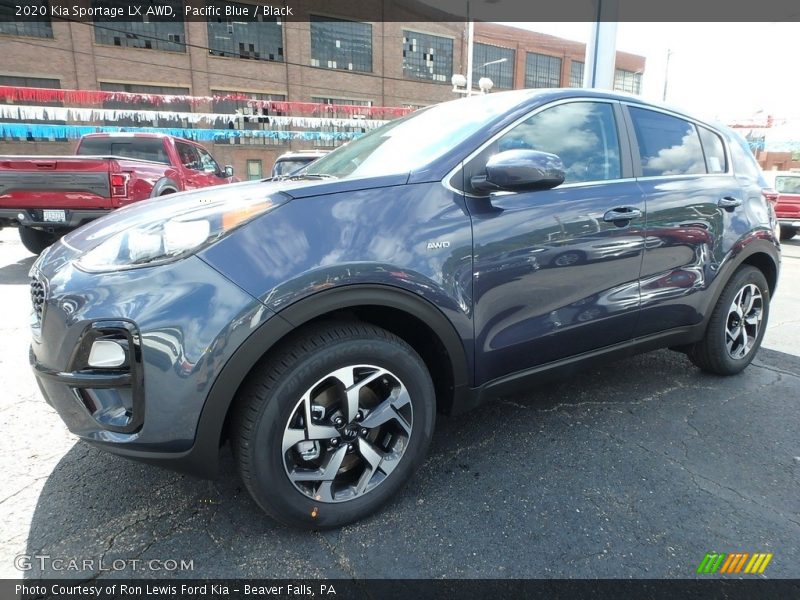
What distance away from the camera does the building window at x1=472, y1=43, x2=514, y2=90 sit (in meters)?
39.6

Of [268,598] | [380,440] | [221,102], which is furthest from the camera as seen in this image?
[221,102]

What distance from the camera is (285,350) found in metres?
1.84

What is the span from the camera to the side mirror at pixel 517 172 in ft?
6.87

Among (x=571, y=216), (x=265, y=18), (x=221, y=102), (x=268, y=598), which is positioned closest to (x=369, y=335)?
(x=268, y=598)

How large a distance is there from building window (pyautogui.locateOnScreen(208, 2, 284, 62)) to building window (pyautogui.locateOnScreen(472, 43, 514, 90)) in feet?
50.6

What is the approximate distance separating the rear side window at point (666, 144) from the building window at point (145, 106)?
75.8 ft

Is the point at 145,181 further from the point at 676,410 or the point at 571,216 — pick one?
the point at 676,410

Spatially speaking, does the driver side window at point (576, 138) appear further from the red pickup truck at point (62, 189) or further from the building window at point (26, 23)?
the building window at point (26, 23)

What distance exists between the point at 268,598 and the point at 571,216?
6.54 ft

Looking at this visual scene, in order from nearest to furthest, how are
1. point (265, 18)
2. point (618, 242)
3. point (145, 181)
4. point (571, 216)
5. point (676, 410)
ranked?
1. point (571, 216)
2. point (618, 242)
3. point (676, 410)
4. point (145, 181)
5. point (265, 18)

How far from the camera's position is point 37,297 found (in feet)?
6.57

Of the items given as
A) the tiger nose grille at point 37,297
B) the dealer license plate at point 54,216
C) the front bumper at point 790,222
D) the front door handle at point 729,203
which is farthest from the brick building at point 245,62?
the front door handle at point 729,203

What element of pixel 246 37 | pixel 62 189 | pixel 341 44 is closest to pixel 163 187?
pixel 62 189

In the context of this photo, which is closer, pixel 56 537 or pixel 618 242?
pixel 56 537
